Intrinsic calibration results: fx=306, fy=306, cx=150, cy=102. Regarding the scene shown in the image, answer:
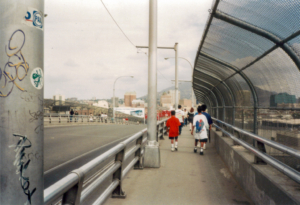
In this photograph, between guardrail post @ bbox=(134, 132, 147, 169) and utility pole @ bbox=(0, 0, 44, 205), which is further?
guardrail post @ bbox=(134, 132, 147, 169)

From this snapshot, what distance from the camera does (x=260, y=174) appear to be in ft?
14.5

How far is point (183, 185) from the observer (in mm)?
6086

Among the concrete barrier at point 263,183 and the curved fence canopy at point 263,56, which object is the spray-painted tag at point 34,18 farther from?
the curved fence canopy at point 263,56

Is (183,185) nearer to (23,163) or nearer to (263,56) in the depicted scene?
(263,56)

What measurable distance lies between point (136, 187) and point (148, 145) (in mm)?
2082

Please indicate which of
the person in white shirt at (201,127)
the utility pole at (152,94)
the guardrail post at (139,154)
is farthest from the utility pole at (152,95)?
the person in white shirt at (201,127)

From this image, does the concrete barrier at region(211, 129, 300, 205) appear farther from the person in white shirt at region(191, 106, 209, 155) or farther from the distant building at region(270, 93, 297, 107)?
the person in white shirt at region(191, 106, 209, 155)

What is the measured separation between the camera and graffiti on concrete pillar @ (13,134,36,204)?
5.74 ft

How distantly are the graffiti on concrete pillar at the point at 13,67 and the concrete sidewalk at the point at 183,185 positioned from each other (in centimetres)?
356

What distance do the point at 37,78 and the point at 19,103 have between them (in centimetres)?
19

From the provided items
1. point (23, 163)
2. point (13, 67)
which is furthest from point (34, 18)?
point (23, 163)

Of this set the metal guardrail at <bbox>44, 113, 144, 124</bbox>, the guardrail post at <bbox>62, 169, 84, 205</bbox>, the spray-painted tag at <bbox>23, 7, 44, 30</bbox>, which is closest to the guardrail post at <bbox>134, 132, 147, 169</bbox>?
the guardrail post at <bbox>62, 169, 84, 205</bbox>

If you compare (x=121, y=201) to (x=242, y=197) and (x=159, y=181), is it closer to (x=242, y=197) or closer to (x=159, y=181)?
(x=159, y=181)

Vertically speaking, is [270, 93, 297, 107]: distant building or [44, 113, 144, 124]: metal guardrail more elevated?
[270, 93, 297, 107]: distant building
